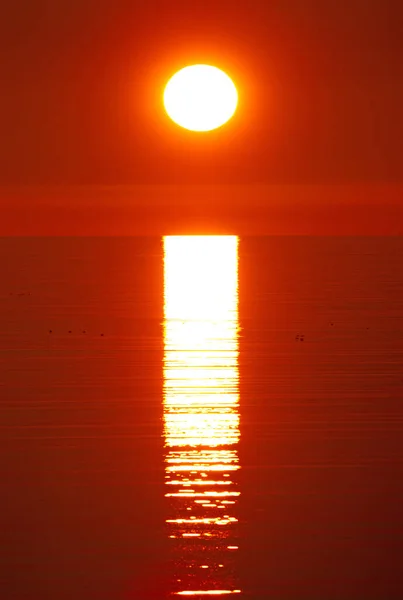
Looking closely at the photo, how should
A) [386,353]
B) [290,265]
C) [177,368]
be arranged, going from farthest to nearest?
1. [290,265]
2. [386,353]
3. [177,368]

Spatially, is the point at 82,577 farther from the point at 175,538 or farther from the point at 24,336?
the point at 24,336

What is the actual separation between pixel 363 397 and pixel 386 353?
7.81 ft

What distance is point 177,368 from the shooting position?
10.1m

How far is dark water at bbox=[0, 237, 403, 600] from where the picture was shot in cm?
475

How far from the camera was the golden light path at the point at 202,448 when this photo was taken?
15.7 feet

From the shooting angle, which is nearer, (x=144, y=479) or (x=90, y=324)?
(x=144, y=479)

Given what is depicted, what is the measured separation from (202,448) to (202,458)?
0.26 m

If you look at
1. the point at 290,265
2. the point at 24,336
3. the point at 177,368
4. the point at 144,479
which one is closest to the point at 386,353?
the point at 177,368

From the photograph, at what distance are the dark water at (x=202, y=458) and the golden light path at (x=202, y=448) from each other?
15 millimetres

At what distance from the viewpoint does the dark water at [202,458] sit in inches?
187

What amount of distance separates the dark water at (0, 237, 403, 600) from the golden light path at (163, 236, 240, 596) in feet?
0.05

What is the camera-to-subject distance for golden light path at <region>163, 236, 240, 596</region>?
479 cm

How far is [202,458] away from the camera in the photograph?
6613 mm

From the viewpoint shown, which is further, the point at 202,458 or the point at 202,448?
the point at 202,448
